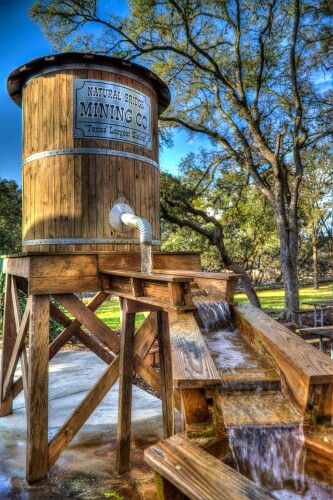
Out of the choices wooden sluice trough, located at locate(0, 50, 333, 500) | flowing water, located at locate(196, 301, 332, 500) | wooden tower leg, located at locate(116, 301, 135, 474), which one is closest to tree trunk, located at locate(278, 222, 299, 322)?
wooden sluice trough, located at locate(0, 50, 333, 500)

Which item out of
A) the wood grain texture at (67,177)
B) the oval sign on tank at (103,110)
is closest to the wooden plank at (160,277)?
the wood grain texture at (67,177)

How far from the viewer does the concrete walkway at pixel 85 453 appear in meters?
3.60

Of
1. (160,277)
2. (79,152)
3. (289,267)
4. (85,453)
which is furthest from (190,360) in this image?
(289,267)

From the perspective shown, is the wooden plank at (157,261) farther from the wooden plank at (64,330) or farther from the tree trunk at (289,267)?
the tree trunk at (289,267)

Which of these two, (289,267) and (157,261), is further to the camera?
(289,267)

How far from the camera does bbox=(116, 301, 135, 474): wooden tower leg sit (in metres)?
3.88

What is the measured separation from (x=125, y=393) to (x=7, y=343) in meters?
2.52

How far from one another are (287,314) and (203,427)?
1079 centimetres

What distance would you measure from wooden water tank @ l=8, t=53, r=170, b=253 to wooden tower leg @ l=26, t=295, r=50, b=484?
87 centimetres

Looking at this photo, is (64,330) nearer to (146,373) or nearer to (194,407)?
(146,373)

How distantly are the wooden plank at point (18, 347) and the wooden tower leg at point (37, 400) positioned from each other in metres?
0.44

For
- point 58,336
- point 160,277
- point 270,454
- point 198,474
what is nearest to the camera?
point 198,474

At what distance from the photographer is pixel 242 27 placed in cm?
1180

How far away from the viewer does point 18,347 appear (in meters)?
4.68
